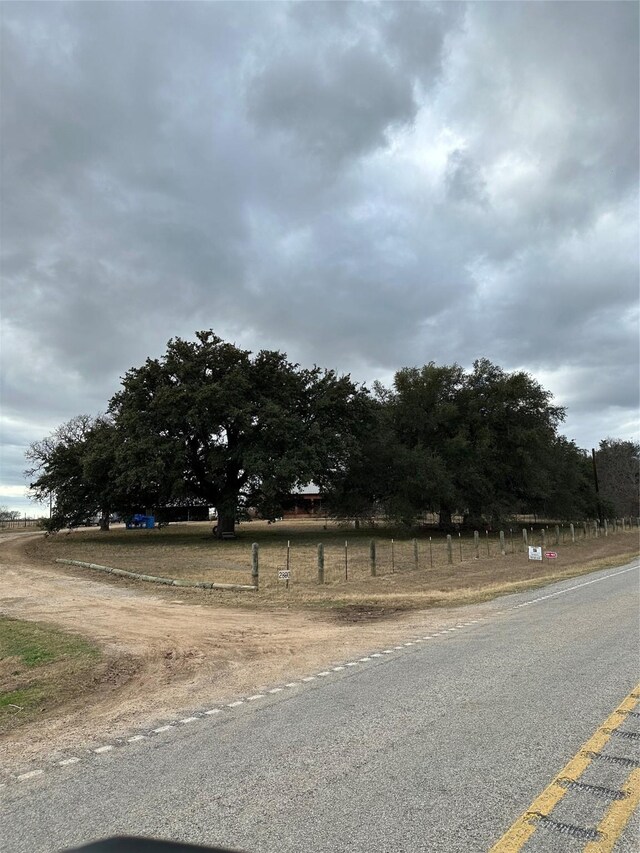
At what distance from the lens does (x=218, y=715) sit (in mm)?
5527

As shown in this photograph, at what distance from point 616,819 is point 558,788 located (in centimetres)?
46

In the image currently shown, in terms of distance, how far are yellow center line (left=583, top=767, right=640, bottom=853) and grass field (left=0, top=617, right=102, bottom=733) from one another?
4.97 m

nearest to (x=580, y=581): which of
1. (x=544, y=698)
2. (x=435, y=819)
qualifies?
(x=544, y=698)

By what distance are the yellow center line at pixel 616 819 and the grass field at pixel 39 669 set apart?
196 inches

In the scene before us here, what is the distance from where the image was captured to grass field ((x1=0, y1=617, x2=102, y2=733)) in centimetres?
Answer: 613

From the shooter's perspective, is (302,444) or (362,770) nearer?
(362,770)

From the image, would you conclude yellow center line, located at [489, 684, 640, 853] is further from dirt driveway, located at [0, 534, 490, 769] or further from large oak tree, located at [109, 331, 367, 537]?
large oak tree, located at [109, 331, 367, 537]

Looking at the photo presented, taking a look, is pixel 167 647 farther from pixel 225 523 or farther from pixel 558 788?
pixel 225 523

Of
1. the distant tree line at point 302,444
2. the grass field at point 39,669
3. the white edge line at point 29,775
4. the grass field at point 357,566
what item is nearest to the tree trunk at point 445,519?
the distant tree line at point 302,444

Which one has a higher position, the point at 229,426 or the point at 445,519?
the point at 229,426

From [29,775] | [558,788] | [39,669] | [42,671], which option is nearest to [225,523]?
[39,669]

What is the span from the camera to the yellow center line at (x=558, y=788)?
3.10 metres

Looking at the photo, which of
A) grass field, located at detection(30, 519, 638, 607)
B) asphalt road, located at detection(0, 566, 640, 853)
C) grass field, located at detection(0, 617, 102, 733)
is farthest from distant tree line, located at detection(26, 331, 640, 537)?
asphalt road, located at detection(0, 566, 640, 853)

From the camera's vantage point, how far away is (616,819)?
3.29 metres
